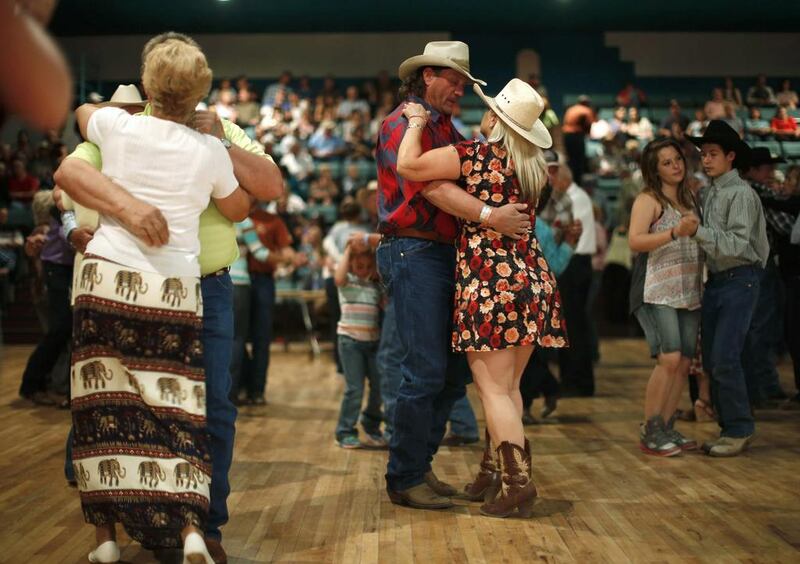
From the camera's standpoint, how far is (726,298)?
16.0ft

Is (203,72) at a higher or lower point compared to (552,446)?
higher

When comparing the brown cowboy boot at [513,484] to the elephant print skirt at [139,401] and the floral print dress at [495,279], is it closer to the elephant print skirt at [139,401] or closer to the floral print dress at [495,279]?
the floral print dress at [495,279]

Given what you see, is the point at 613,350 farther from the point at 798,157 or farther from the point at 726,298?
the point at 726,298

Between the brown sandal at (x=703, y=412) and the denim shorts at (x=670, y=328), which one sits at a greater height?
the denim shorts at (x=670, y=328)

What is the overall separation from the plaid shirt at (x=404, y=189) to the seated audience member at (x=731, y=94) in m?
12.5

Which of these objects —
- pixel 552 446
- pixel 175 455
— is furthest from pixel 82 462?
pixel 552 446

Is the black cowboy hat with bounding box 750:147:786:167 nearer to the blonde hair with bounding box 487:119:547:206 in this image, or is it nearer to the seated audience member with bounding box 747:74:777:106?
the blonde hair with bounding box 487:119:547:206

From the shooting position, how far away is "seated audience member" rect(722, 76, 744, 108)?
15.7 m

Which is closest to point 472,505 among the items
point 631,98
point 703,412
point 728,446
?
point 728,446

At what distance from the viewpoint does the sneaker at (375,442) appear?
516cm

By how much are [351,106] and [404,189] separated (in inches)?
488

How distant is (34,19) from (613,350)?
9434mm

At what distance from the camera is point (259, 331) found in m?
6.95

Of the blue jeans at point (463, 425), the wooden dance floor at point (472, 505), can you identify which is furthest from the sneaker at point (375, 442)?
the blue jeans at point (463, 425)
